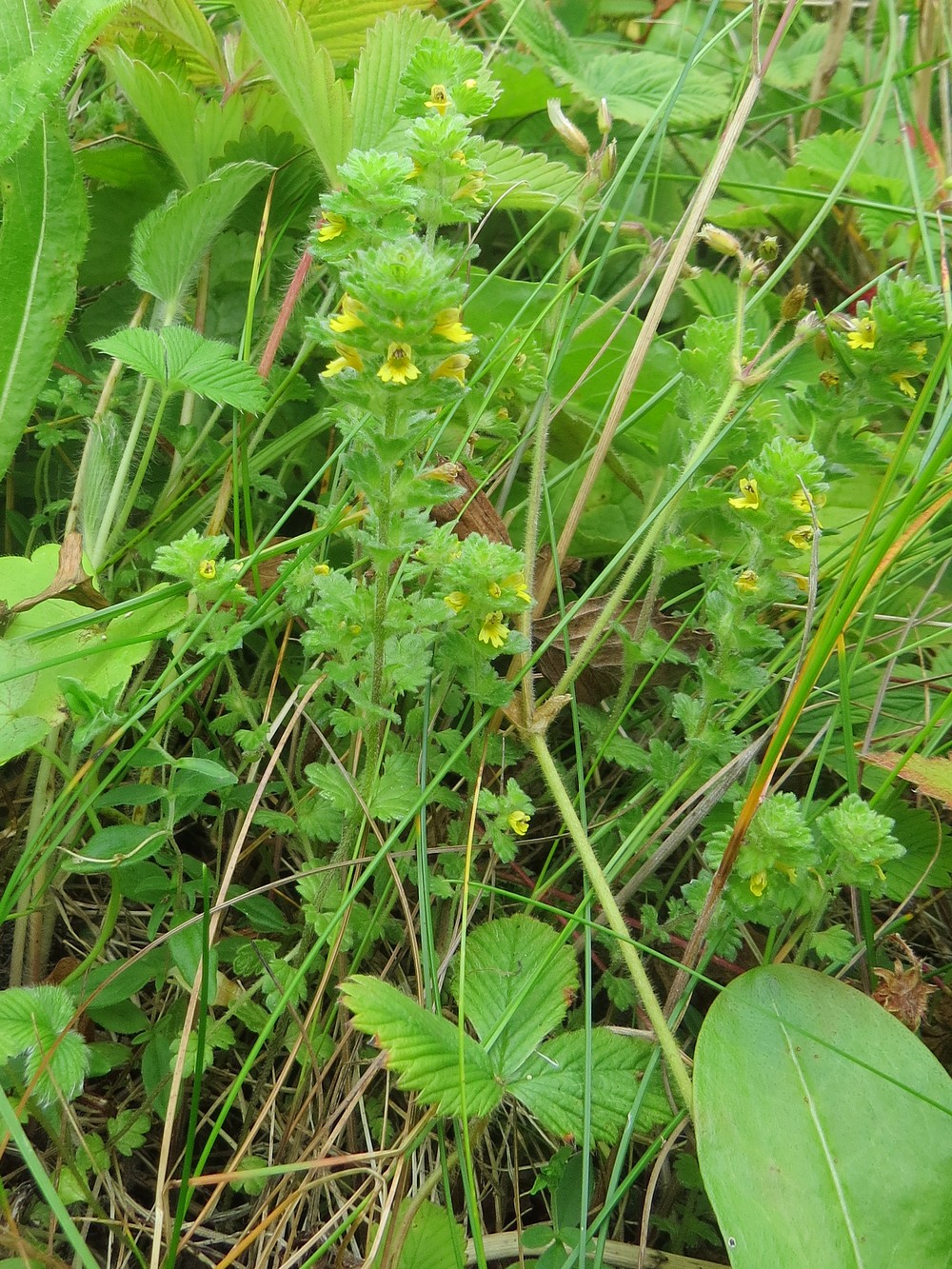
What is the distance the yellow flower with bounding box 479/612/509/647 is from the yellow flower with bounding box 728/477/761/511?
13.9 inches

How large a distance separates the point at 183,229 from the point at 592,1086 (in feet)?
4.65

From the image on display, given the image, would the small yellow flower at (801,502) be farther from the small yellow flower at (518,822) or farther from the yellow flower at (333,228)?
the yellow flower at (333,228)

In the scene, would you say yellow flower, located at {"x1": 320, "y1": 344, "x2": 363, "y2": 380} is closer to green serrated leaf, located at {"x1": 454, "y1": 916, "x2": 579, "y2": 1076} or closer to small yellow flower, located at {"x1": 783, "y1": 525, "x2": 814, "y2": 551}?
small yellow flower, located at {"x1": 783, "y1": 525, "x2": 814, "y2": 551}

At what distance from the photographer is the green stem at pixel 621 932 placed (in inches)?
48.0

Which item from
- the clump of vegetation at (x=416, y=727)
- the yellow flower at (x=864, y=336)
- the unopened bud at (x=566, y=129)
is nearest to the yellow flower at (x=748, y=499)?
the clump of vegetation at (x=416, y=727)

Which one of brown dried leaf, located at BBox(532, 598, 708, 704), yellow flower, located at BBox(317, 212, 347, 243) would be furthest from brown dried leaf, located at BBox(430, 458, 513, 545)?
yellow flower, located at BBox(317, 212, 347, 243)

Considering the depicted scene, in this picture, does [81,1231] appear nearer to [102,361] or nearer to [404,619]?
[404,619]

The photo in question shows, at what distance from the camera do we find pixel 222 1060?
1.40 m

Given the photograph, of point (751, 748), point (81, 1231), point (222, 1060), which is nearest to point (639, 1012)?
point (751, 748)

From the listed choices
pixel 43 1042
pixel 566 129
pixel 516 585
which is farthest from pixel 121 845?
pixel 566 129

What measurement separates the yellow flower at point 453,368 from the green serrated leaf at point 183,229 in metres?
0.71

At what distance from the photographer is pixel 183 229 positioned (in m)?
1.61

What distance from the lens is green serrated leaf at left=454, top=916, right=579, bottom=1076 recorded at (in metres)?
1.23

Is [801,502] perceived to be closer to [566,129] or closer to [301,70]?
[566,129]
